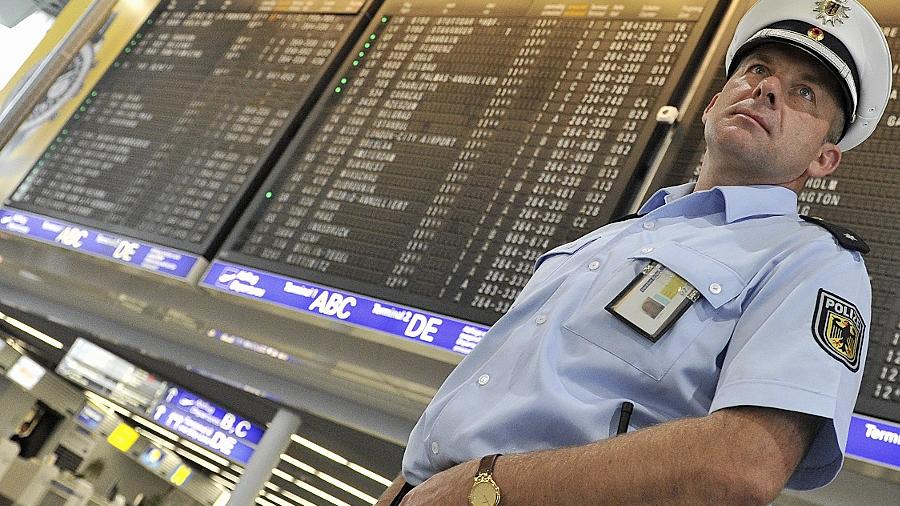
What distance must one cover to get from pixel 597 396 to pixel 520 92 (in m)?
2.49

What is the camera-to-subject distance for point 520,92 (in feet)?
11.2

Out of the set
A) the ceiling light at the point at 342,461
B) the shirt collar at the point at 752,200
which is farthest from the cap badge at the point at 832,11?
the ceiling light at the point at 342,461

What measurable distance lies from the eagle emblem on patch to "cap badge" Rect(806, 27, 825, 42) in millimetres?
450

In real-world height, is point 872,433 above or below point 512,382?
above

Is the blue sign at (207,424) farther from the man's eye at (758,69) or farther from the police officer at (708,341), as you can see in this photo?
the man's eye at (758,69)

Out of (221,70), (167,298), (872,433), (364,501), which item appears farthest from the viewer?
(221,70)

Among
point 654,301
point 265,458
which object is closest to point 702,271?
point 654,301

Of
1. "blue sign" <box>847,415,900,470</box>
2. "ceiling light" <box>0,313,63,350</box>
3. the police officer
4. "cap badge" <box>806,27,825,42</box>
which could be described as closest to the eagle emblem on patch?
the police officer

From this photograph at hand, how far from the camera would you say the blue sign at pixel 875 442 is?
7.21 ft

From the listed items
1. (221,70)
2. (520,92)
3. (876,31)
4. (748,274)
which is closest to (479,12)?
(520,92)

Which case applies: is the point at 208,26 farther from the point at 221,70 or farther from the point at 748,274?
the point at 748,274

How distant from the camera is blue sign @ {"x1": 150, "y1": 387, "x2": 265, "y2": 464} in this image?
14.5 ft

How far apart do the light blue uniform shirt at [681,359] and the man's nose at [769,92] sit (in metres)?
0.18

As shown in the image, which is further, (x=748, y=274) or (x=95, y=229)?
(x=95, y=229)
